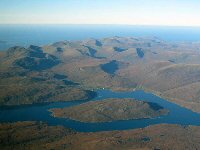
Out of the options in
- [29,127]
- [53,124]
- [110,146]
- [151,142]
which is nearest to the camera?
[110,146]

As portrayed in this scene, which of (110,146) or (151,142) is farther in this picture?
(151,142)

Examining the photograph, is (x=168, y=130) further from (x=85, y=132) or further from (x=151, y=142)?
(x=85, y=132)

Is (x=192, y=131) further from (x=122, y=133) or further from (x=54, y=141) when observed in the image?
(x=54, y=141)

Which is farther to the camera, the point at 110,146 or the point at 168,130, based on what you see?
the point at 168,130

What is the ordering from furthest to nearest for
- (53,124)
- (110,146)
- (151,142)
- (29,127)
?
1. (53,124)
2. (29,127)
3. (151,142)
4. (110,146)

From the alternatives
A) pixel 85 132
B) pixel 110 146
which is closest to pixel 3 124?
pixel 85 132

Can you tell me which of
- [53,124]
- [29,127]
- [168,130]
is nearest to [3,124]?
[29,127]
